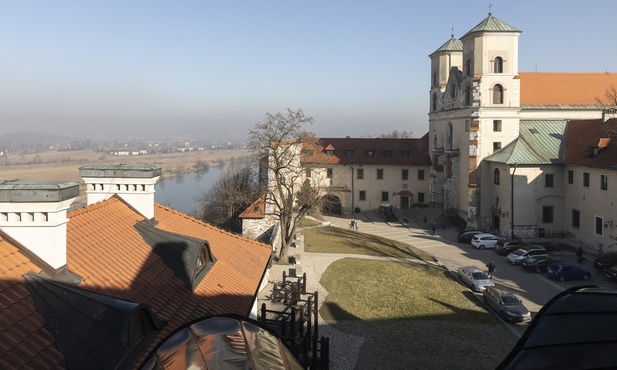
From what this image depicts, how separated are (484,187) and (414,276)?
15916mm

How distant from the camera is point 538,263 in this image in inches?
1016

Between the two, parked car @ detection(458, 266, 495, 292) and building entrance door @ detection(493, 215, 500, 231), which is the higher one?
building entrance door @ detection(493, 215, 500, 231)

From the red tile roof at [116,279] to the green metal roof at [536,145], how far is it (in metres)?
28.6

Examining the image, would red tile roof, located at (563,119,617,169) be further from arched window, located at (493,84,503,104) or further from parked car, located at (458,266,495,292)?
parked car, located at (458,266,495,292)

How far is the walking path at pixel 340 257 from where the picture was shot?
1511 centimetres

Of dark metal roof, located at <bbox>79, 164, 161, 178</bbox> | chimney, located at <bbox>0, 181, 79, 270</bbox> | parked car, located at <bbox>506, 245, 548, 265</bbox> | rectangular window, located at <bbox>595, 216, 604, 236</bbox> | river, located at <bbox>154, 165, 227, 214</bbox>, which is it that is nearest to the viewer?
chimney, located at <bbox>0, 181, 79, 270</bbox>

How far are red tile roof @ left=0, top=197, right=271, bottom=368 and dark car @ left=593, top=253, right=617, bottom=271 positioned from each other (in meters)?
22.0

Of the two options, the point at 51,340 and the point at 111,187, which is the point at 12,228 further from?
the point at 111,187

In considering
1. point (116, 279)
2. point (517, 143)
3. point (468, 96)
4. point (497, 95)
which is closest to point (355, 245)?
point (517, 143)

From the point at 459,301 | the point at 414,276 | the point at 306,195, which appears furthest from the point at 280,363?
the point at 306,195

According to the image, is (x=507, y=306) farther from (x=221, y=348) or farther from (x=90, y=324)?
(x=221, y=348)

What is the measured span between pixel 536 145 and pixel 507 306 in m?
21.1

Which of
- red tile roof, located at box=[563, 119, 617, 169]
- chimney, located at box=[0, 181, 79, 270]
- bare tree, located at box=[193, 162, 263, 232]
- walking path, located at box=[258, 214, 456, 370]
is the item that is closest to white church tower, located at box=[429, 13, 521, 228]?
red tile roof, located at box=[563, 119, 617, 169]

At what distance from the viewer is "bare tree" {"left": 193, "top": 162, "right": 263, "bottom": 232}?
129 ft
